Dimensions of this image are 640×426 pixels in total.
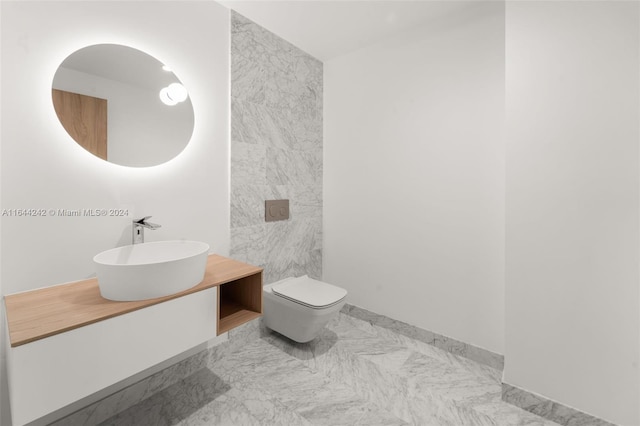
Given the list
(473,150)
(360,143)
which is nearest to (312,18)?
(360,143)

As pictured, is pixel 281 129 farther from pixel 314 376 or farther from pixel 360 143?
pixel 314 376

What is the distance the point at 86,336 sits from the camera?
0.95 metres

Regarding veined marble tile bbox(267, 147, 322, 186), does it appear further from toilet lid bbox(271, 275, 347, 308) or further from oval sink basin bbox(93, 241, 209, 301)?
oval sink basin bbox(93, 241, 209, 301)

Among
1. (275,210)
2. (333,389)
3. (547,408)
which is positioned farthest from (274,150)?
(547,408)

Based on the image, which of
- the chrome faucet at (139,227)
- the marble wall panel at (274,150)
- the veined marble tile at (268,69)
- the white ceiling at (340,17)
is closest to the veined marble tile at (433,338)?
the marble wall panel at (274,150)

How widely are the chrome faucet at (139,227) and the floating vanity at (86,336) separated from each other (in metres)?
0.26

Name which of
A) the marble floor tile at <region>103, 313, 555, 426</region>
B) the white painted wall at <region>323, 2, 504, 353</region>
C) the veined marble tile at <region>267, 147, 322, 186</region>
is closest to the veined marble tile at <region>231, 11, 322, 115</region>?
the white painted wall at <region>323, 2, 504, 353</region>

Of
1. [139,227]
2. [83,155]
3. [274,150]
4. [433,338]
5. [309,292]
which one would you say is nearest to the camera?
[83,155]

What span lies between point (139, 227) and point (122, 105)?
64 cm

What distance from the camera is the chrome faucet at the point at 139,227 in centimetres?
144

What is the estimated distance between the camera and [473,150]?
1843 mm

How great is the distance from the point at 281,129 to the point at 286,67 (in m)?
0.51

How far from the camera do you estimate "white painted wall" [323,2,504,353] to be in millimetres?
1789

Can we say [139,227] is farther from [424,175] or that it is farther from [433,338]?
[433,338]
